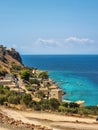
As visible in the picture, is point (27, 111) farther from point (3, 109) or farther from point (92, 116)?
point (92, 116)

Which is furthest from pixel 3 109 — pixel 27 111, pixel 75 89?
pixel 75 89

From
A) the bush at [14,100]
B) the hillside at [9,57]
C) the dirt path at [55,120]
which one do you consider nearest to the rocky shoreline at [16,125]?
the dirt path at [55,120]

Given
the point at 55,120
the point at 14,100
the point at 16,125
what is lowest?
the point at 16,125

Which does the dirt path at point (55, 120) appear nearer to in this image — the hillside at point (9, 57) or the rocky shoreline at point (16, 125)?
the rocky shoreline at point (16, 125)

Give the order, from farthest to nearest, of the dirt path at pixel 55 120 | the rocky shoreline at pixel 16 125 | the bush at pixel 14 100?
the bush at pixel 14 100 < the dirt path at pixel 55 120 < the rocky shoreline at pixel 16 125

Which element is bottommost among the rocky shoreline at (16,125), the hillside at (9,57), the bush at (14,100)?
the rocky shoreline at (16,125)

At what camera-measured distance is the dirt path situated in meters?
32.7

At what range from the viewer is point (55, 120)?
114ft

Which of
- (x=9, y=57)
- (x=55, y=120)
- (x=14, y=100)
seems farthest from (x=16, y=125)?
(x=9, y=57)

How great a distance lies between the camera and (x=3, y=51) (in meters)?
132

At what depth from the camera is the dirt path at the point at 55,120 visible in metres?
32.7

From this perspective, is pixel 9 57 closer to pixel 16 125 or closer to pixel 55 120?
pixel 55 120

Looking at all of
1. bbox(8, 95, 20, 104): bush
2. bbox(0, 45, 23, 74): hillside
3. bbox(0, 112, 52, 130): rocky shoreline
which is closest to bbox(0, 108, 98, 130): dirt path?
bbox(0, 112, 52, 130): rocky shoreline

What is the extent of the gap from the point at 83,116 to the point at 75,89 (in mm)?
53722
